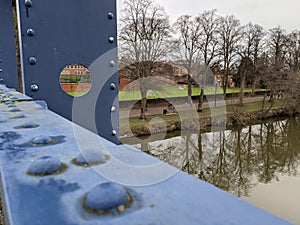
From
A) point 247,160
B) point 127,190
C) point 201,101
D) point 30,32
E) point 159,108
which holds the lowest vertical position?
point 247,160

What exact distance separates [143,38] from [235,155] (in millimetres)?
8491

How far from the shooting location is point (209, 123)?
1702cm

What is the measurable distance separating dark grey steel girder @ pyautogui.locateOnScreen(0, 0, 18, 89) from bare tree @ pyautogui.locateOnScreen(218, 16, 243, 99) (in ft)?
63.4

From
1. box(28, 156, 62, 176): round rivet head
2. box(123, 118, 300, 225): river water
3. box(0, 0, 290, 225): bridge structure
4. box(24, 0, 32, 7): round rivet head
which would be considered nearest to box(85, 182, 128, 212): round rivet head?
box(0, 0, 290, 225): bridge structure

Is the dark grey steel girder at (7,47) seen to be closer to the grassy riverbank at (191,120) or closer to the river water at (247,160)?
the river water at (247,160)

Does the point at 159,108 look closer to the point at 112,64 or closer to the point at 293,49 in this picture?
the point at 293,49

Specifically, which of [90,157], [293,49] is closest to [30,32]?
[90,157]

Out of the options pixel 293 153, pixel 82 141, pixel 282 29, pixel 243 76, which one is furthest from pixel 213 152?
pixel 282 29

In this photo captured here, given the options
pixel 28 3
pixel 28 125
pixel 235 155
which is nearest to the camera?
pixel 28 125

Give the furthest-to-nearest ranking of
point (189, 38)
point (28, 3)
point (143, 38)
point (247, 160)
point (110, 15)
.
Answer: point (189, 38) < point (143, 38) < point (247, 160) < point (110, 15) < point (28, 3)

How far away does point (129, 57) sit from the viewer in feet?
46.9

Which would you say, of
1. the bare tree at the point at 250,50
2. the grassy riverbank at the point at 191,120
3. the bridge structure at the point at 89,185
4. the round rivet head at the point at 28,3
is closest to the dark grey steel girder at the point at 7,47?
the round rivet head at the point at 28,3

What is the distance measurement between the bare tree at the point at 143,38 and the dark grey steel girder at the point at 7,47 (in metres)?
10.9

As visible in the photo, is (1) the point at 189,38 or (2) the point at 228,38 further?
(2) the point at 228,38
